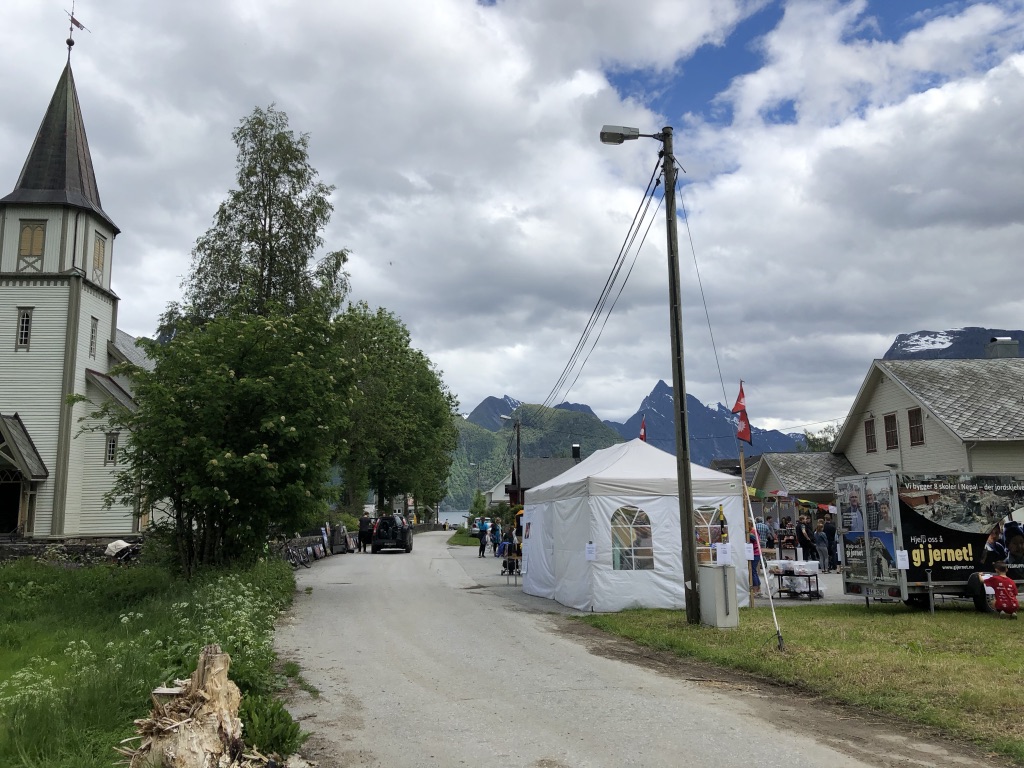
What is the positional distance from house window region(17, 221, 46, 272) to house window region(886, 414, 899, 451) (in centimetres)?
3372

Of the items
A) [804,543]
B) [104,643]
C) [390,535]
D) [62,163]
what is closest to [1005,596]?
[804,543]

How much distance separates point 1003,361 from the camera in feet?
99.6

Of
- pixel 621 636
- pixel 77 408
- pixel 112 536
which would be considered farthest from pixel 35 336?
pixel 621 636

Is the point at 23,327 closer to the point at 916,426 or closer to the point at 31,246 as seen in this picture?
the point at 31,246

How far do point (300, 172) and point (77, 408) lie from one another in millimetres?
13876

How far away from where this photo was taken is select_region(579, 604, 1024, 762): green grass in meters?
7.46

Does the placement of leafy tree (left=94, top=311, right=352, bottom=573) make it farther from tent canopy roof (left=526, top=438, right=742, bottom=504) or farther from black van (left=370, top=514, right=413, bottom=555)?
black van (left=370, top=514, right=413, bottom=555)

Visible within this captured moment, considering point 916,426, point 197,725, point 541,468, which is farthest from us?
point 541,468

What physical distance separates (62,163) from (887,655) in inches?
1428

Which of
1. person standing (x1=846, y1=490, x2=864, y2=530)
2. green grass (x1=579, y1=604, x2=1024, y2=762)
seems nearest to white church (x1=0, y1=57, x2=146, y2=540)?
green grass (x1=579, y1=604, x2=1024, y2=762)

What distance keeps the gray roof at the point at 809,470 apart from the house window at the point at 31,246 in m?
31.8

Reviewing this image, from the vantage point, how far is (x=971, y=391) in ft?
92.3

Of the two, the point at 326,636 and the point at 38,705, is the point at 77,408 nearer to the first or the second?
the point at 326,636

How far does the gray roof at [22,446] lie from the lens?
3075cm
